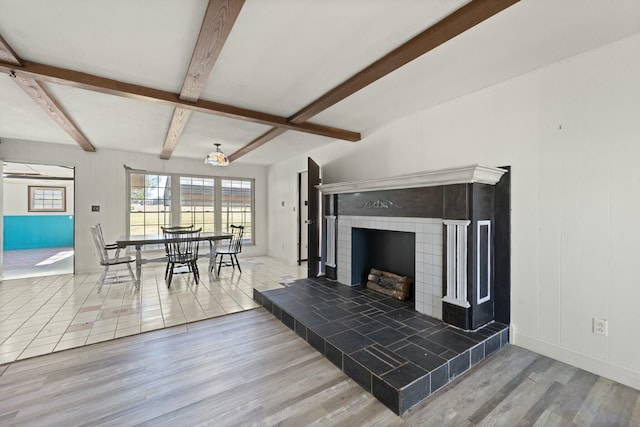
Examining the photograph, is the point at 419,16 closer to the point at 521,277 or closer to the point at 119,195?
the point at 521,277

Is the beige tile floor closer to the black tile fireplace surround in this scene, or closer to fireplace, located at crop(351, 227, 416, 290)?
the black tile fireplace surround

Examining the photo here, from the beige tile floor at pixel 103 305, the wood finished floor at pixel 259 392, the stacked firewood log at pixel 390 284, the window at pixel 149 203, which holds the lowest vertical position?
the wood finished floor at pixel 259 392

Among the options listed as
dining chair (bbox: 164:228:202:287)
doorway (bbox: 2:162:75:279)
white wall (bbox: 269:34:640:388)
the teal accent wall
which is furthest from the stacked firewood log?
the teal accent wall

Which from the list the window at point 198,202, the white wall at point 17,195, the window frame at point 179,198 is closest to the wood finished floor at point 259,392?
the window frame at point 179,198

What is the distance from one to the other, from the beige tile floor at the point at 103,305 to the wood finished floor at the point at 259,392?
0.37m

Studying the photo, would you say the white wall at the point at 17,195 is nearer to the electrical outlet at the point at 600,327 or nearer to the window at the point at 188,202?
the window at the point at 188,202

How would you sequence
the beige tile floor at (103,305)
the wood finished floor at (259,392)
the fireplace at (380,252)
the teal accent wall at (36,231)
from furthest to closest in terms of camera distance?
the teal accent wall at (36,231) → the fireplace at (380,252) → the beige tile floor at (103,305) → the wood finished floor at (259,392)

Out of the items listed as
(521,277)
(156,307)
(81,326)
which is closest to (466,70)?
(521,277)

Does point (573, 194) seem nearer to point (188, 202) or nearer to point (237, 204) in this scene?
point (237, 204)

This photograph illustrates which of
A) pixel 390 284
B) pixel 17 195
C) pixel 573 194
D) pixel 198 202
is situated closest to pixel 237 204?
pixel 198 202

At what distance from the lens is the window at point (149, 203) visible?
19.2 feet

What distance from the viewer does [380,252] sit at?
387 cm

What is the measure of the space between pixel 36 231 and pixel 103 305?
7564mm

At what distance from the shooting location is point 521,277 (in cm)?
245
